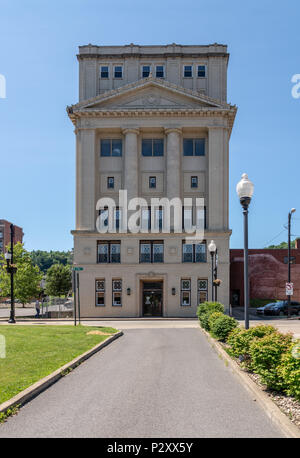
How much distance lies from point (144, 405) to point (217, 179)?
3816 cm

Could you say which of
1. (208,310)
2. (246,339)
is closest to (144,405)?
(246,339)

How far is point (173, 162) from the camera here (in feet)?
152

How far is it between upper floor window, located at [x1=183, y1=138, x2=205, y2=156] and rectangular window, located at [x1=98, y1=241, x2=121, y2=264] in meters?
12.2

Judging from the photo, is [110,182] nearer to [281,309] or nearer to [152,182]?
[152,182]

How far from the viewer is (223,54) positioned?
164 feet

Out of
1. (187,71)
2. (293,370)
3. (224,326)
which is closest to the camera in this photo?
(293,370)

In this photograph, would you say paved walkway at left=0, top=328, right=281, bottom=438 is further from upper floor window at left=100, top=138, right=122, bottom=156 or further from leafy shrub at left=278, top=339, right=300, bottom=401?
upper floor window at left=100, top=138, right=122, bottom=156

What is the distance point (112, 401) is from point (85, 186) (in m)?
37.8

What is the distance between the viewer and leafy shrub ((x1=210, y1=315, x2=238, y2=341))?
18766mm

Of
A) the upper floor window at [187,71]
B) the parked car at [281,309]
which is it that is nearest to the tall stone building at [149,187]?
the upper floor window at [187,71]

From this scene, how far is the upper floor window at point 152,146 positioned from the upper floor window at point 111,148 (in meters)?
2.58

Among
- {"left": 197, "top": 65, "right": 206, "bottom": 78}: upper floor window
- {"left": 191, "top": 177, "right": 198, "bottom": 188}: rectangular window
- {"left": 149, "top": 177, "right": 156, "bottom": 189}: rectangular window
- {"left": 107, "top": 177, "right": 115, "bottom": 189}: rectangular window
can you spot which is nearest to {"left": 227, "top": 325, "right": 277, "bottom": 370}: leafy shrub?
{"left": 191, "top": 177, "right": 198, "bottom": 188}: rectangular window
